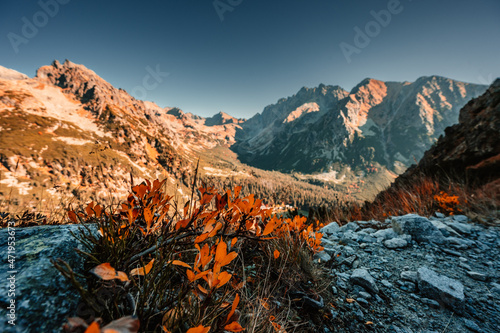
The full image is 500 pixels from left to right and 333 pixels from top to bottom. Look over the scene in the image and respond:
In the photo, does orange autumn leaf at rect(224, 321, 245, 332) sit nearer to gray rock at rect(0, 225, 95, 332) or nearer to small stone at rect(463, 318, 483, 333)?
gray rock at rect(0, 225, 95, 332)

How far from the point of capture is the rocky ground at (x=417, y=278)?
1423 millimetres

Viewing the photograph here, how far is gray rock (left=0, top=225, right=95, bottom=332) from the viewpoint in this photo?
2.19 feet

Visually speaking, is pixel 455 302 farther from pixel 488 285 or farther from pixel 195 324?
pixel 195 324

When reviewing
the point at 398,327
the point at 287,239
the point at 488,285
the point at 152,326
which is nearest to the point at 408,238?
the point at 488,285

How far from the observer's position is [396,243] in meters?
2.60

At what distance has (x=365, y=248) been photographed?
2635 mm

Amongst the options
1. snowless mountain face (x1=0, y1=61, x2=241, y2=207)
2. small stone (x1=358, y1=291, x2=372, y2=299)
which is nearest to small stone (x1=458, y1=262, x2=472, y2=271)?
small stone (x1=358, y1=291, x2=372, y2=299)

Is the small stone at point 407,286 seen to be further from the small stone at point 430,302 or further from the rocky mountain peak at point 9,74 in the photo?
the rocky mountain peak at point 9,74

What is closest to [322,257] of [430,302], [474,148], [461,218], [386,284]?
[386,284]

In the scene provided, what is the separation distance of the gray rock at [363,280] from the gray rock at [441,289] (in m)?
0.42

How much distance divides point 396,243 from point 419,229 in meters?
0.51

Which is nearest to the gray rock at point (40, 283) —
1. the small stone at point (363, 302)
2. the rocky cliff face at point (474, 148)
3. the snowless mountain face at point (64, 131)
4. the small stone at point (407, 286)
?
the small stone at point (363, 302)

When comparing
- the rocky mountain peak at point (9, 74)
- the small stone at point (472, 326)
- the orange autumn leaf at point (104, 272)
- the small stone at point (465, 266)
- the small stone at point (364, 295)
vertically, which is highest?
the rocky mountain peak at point (9, 74)

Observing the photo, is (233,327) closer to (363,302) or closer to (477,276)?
(363,302)
